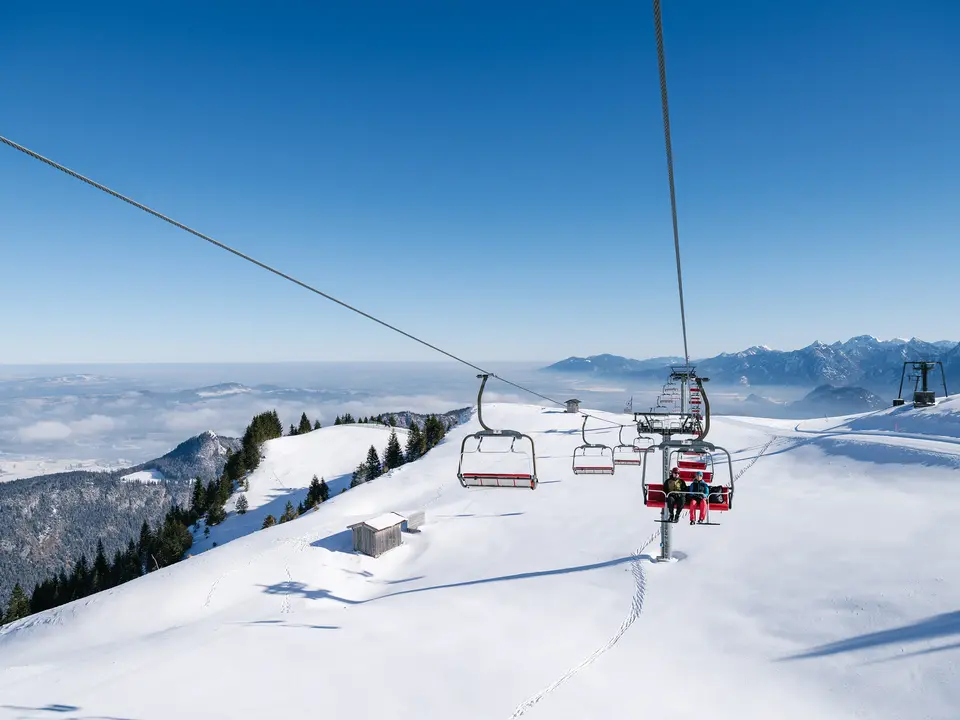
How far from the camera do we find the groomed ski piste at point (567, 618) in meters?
15.6

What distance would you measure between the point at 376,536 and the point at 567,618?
55.6ft

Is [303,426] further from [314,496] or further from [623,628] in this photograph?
[623,628]

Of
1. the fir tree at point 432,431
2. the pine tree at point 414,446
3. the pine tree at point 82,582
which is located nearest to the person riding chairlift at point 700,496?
the pine tree at point 414,446

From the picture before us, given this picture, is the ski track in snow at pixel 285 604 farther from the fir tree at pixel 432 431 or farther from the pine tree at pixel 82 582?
the pine tree at pixel 82 582

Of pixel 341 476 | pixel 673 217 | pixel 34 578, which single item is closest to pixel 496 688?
pixel 673 217

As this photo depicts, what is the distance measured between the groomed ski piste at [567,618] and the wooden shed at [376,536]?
749mm

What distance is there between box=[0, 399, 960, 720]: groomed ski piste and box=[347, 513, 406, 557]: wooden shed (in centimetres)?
75

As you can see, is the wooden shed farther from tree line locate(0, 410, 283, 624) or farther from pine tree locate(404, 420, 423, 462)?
pine tree locate(404, 420, 423, 462)

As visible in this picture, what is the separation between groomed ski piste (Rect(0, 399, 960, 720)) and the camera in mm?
15594

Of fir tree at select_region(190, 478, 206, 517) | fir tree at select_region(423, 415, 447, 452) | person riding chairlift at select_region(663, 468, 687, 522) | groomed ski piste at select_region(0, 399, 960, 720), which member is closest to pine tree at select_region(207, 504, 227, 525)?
fir tree at select_region(190, 478, 206, 517)

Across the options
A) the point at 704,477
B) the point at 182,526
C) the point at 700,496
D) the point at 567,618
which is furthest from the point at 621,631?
the point at 182,526

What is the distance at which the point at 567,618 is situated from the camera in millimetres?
21375

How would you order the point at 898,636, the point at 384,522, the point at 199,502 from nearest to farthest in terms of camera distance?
1. the point at 898,636
2. the point at 384,522
3. the point at 199,502

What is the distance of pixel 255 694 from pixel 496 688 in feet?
28.7
